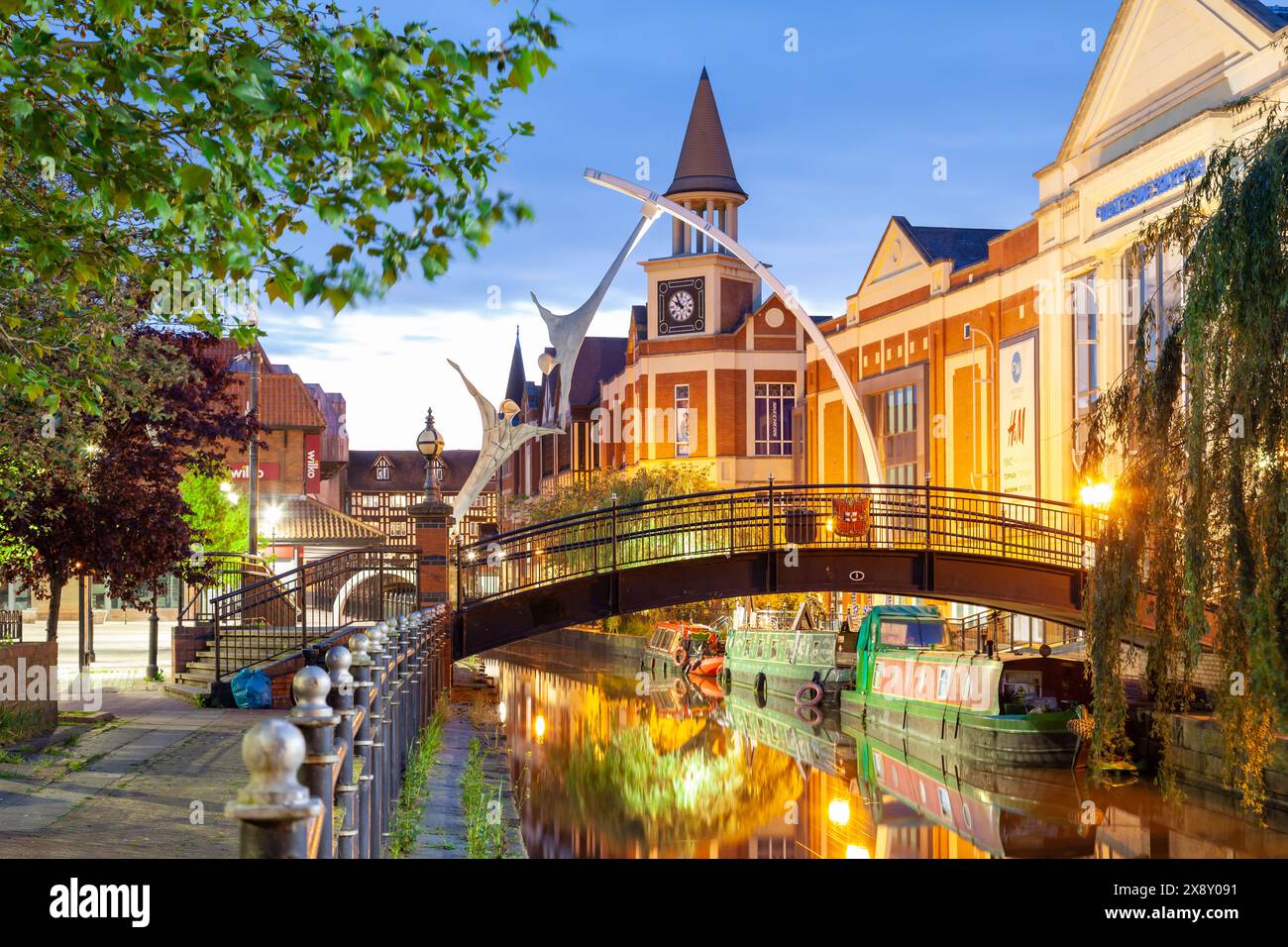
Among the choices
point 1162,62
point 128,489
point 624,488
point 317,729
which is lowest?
point 317,729

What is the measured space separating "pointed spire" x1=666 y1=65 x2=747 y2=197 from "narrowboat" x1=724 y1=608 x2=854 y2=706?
28345mm

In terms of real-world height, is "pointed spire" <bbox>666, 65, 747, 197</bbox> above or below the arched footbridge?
above

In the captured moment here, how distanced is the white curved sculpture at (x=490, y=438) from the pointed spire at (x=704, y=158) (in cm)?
3125

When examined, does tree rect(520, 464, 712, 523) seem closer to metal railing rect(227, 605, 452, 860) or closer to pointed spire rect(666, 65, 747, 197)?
pointed spire rect(666, 65, 747, 197)

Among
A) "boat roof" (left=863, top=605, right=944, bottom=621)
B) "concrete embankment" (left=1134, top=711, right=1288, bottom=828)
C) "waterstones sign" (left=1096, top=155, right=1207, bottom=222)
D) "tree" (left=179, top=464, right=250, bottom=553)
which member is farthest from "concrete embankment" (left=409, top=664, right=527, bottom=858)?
"tree" (left=179, top=464, right=250, bottom=553)

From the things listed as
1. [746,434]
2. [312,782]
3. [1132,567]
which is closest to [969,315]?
[746,434]

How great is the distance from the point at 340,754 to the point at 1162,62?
97.4 feet

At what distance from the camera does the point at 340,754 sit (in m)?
7.03

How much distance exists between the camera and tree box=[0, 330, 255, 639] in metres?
16.2

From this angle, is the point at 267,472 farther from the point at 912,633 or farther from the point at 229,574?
the point at 912,633

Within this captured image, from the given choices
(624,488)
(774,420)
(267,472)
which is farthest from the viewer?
(267,472)

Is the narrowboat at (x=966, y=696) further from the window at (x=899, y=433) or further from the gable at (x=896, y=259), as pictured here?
the gable at (x=896, y=259)

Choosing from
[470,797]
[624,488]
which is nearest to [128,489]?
[470,797]
